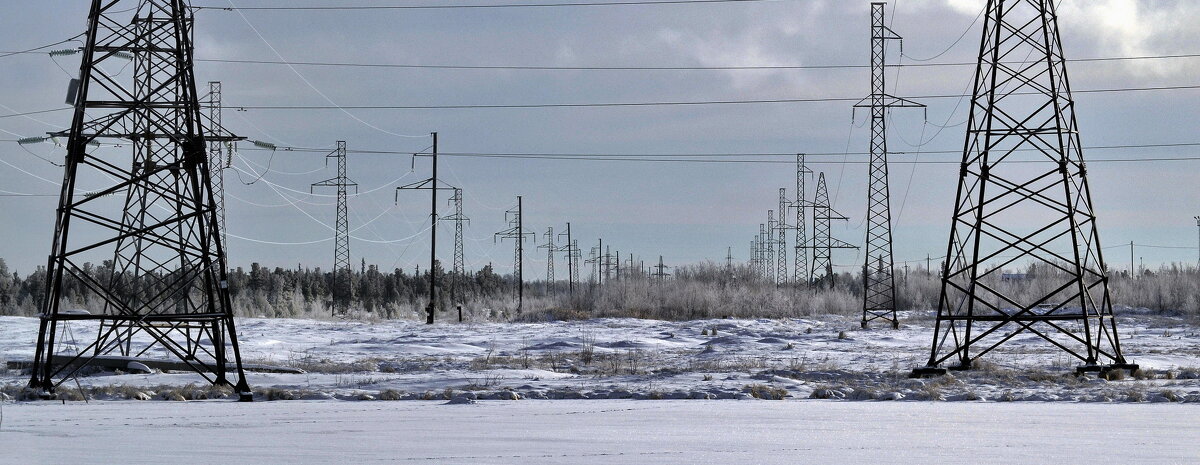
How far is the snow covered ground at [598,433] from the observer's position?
27.5ft

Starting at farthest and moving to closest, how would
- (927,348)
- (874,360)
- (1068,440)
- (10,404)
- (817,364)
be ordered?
(927,348) → (874,360) → (817,364) → (10,404) → (1068,440)

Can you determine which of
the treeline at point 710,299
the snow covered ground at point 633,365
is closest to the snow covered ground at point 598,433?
the snow covered ground at point 633,365

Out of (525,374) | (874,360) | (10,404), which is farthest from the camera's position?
(874,360)

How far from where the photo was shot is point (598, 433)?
10.4 meters

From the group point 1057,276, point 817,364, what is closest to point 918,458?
point 817,364

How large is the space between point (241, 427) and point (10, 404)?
548cm

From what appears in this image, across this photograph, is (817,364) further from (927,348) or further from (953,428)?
(953,428)

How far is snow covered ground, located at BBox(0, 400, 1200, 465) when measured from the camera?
27.5ft

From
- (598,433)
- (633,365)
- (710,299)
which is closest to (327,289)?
(710,299)

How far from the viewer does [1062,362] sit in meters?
24.0

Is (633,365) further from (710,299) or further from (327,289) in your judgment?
(327,289)

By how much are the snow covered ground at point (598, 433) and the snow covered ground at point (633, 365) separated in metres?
1.56

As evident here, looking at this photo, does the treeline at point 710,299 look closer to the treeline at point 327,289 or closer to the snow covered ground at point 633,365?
the treeline at point 327,289

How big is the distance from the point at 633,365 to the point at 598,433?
1234 cm
